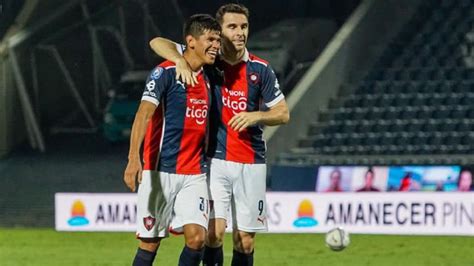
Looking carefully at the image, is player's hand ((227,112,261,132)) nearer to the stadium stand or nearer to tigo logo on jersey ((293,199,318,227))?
tigo logo on jersey ((293,199,318,227))

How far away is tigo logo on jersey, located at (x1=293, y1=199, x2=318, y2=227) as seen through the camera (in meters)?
14.0

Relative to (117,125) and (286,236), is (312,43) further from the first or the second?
(286,236)

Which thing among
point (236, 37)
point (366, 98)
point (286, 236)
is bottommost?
point (286, 236)

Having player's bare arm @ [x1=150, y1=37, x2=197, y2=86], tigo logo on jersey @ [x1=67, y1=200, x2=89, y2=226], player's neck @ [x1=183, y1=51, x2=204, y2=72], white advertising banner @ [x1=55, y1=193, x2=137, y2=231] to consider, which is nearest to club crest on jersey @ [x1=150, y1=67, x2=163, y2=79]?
player's bare arm @ [x1=150, y1=37, x2=197, y2=86]

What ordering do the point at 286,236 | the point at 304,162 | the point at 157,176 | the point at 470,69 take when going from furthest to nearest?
the point at 470,69 → the point at 304,162 → the point at 286,236 → the point at 157,176

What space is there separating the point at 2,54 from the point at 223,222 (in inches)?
→ 439

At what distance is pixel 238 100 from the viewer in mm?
7730

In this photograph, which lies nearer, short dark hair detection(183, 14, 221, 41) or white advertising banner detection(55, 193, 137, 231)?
short dark hair detection(183, 14, 221, 41)

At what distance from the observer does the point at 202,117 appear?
7395 millimetres

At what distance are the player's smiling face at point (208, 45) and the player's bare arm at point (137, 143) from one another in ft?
1.49

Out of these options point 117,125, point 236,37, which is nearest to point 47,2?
point 117,125

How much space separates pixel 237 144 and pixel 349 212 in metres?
6.26

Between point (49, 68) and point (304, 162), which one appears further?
point (49, 68)

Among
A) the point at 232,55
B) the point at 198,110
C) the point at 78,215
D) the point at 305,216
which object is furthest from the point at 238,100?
the point at 78,215
